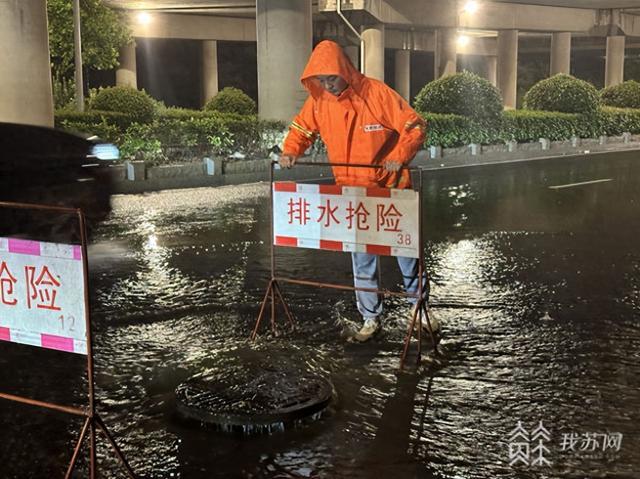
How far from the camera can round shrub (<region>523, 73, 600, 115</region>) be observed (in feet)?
99.6

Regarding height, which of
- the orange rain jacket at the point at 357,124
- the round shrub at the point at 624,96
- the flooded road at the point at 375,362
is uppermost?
the round shrub at the point at 624,96

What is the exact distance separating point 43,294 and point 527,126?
2535cm

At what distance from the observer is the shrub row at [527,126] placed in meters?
24.8

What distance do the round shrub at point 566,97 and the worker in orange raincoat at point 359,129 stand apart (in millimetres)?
25568

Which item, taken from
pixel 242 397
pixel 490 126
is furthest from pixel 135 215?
pixel 490 126

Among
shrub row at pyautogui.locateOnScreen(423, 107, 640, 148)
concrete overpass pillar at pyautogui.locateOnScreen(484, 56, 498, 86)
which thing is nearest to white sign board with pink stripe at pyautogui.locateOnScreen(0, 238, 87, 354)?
shrub row at pyautogui.locateOnScreen(423, 107, 640, 148)

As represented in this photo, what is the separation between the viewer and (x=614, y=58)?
42.8 m

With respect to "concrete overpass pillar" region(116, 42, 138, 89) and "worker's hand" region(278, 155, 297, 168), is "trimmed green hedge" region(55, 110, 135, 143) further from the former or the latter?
"concrete overpass pillar" region(116, 42, 138, 89)

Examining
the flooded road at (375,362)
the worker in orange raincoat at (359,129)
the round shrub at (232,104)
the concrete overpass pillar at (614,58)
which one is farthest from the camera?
the concrete overpass pillar at (614,58)

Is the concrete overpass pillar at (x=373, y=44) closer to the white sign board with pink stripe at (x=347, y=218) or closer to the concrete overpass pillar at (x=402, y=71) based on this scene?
the concrete overpass pillar at (x=402, y=71)

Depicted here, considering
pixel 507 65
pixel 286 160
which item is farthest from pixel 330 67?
pixel 507 65

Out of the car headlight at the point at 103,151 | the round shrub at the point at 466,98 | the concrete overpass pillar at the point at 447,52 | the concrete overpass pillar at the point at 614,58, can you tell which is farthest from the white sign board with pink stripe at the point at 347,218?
the concrete overpass pillar at the point at 614,58

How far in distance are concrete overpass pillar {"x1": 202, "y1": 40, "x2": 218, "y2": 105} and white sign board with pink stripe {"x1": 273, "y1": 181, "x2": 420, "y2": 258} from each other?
3335cm

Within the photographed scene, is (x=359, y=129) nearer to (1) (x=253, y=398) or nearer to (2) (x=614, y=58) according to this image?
(1) (x=253, y=398)
